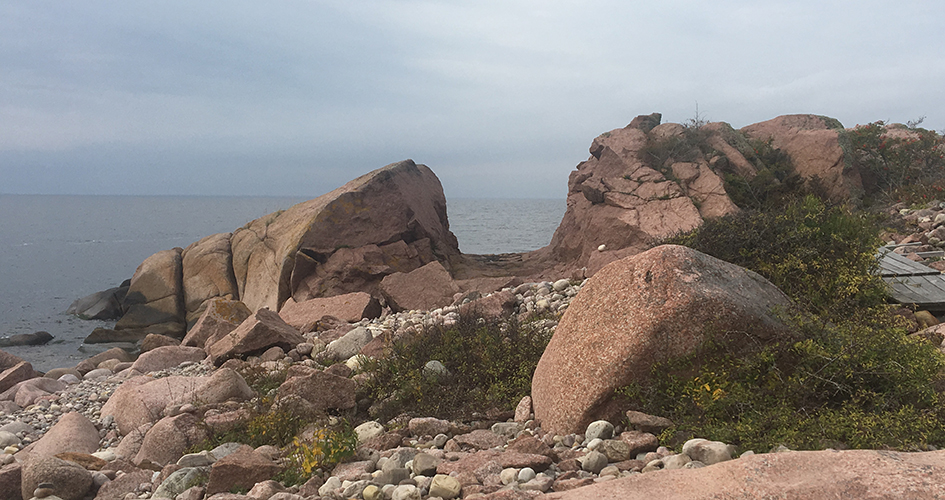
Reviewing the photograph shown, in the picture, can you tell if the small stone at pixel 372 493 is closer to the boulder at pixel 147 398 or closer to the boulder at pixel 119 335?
the boulder at pixel 147 398

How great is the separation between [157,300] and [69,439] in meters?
12.9

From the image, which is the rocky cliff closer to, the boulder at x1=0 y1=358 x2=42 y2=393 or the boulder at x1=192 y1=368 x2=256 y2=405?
the boulder at x1=0 y1=358 x2=42 y2=393

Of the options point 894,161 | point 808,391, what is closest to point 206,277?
point 808,391

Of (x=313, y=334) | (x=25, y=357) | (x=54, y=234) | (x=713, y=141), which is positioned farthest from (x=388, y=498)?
(x=54, y=234)

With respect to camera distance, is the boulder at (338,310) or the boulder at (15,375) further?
the boulder at (338,310)

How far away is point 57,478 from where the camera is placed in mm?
5012

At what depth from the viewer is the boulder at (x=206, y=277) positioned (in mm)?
17922

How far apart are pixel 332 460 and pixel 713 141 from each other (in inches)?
592

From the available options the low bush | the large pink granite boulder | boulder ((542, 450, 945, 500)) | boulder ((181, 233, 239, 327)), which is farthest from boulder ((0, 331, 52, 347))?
boulder ((542, 450, 945, 500))

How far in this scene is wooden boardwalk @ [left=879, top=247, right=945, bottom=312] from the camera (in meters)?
7.24

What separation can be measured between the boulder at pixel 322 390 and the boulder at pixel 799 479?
383cm

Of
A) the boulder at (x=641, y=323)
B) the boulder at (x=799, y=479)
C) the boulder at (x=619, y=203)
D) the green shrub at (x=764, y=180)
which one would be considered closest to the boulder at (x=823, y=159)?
the green shrub at (x=764, y=180)

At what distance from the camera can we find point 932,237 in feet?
36.2

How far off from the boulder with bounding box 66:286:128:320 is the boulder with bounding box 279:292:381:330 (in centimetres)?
1296
